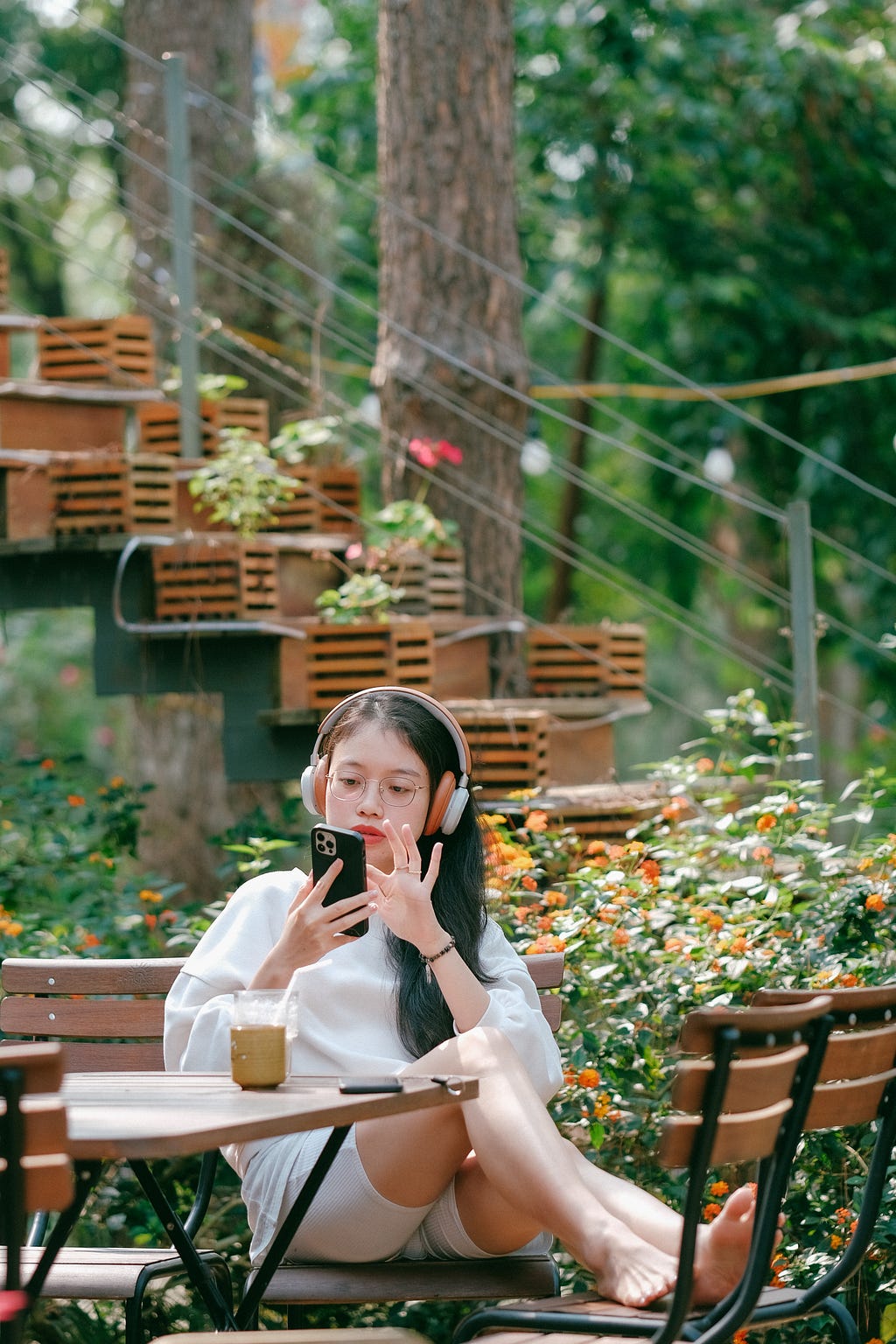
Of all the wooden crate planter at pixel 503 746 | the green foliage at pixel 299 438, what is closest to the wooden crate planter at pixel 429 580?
the green foliage at pixel 299 438

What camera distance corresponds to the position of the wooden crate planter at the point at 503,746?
4754 mm

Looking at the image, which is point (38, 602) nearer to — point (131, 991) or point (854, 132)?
point (131, 991)

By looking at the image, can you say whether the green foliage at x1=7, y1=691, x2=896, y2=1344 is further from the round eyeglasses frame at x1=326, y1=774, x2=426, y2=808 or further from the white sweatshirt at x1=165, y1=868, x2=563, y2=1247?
the round eyeglasses frame at x1=326, y1=774, x2=426, y2=808

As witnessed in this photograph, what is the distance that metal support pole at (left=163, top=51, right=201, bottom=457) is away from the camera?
5612 mm

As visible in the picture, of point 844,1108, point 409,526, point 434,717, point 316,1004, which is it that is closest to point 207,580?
point 409,526

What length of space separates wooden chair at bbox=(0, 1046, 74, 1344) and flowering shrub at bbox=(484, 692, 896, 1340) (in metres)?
1.51

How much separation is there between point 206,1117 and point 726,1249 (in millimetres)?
770

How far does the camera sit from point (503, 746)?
478 cm

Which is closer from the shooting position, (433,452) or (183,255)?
(433,452)

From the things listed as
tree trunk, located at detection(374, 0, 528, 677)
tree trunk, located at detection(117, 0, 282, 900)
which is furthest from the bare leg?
tree trunk, located at detection(117, 0, 282, 900)

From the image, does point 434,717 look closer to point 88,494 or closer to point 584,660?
point 88,494

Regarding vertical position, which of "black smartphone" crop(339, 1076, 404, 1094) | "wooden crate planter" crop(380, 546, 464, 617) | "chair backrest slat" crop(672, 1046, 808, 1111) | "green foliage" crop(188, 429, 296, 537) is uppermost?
"green foliage" crop(188, 429, 296, 537)

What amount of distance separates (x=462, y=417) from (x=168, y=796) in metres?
2.58

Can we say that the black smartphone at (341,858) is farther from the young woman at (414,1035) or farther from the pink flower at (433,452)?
the pink flower at (433,452)
